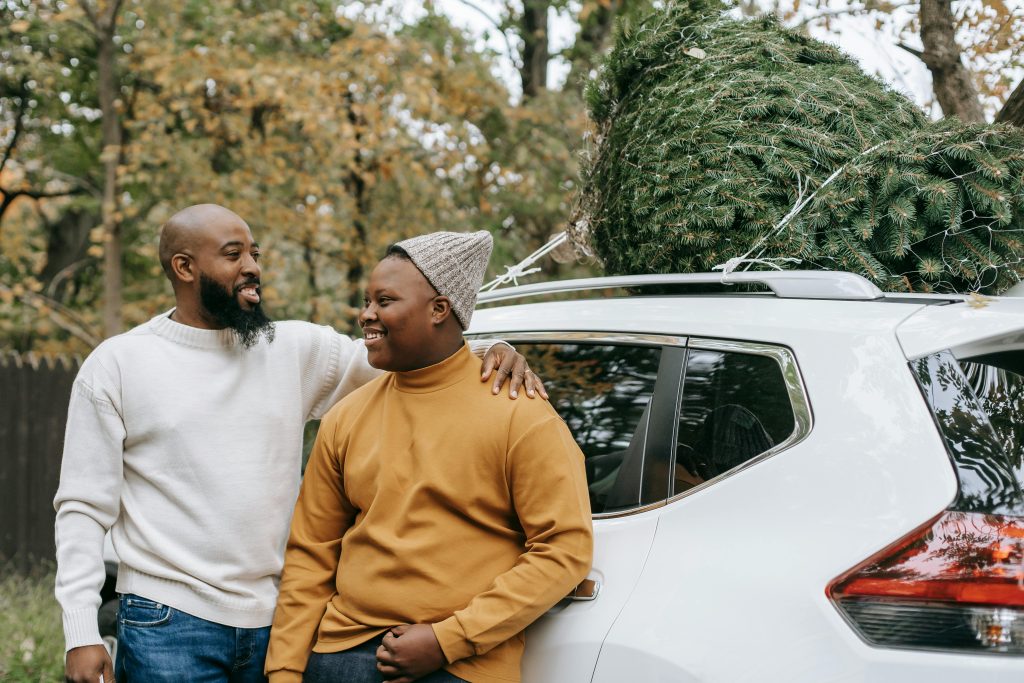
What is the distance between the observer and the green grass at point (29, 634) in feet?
15.3

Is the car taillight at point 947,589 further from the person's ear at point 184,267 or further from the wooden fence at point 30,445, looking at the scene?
the wooden fence at point 30,445

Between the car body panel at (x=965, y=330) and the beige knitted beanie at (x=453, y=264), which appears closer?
the car body panel at (x=965, y=330)

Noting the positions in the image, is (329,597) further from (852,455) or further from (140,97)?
(140,97)

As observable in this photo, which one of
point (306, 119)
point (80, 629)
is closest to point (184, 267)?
point (80, 629)

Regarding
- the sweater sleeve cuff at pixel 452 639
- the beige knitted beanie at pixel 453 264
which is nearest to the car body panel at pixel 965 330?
the beige knitted beanie at pixel 453 264

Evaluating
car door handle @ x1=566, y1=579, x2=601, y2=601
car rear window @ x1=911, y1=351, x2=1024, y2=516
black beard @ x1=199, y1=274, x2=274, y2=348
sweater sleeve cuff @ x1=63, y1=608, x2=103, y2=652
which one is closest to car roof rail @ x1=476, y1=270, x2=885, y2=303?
car rear window @ x1=911, y1=351, x2=1024, y2=516

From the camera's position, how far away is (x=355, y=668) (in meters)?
2.15

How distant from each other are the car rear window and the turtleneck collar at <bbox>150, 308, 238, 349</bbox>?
5.79 feet

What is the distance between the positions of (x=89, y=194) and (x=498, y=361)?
11.5 metres

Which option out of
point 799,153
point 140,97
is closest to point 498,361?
point 799,153

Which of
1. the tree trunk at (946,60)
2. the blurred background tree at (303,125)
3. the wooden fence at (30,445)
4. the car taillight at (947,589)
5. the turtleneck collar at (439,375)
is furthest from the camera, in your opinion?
the blurred background tree at (303,125)

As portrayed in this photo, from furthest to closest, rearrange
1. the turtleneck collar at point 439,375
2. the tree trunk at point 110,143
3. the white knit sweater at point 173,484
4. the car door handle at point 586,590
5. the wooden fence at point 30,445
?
the tree trunk at point 110,143 → the wooden fence at point 30,445 → the white knit sweater at point 173,484 → the turtleneck collar at point 439,375 → the car door handle at point 586,590

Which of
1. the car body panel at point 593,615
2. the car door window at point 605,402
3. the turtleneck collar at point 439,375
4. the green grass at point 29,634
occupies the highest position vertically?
the turtleneck collar at point 439,375

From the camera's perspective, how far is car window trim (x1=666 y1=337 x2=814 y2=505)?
2.00m
